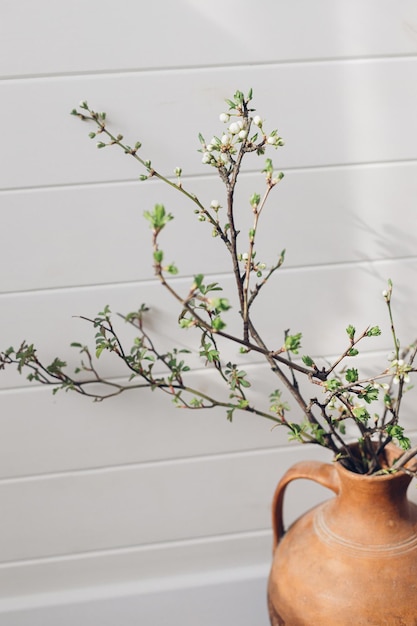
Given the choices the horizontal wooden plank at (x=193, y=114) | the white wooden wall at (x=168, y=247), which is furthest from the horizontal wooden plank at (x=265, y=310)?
the horizontal wooden plank at (x=193, y=114)

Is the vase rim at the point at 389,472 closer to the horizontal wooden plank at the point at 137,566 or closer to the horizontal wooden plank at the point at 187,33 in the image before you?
the horizontal wooden plank at the point at 137,566

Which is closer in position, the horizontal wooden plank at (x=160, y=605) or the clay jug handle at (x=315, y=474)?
the clay jug handle at (x=315, y=474)

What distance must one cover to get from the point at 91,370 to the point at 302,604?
50 cm

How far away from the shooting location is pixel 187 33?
45.8 inches

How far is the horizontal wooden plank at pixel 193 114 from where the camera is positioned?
118 cm

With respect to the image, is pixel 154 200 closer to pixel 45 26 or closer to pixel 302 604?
pixel 45 26

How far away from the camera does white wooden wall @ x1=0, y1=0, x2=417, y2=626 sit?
1168mm

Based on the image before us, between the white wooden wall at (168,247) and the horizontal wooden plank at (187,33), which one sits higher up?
the horizontal wooden plank at (187,33)

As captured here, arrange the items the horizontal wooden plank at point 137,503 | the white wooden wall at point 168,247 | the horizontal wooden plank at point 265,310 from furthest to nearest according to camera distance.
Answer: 1. the horizontal wooden plank at point 137,503
2. the horizontal wooden plank at point 265,310
3. the white wooden wall at point 168,247

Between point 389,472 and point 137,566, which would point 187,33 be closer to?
point 389,472

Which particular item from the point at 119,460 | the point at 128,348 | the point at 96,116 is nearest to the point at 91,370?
the point at 128,348

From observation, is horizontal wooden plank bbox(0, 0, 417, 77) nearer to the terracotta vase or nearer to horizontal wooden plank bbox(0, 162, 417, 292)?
horizontal wooden plank bbox(0, 162, 417, 292)

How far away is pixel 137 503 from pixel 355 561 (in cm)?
49

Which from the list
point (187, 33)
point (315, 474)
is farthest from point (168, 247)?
point (315, 474)
